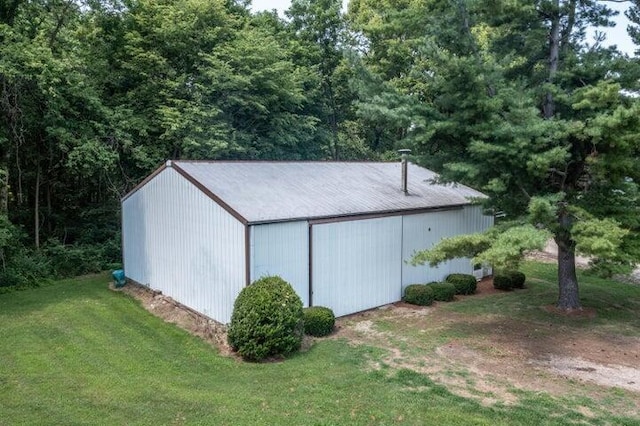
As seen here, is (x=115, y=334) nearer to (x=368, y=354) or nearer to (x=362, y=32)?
(x=368, y=354)

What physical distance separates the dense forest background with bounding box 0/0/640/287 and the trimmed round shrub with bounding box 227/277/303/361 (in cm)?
517

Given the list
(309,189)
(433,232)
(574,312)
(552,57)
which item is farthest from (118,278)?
(552,57)

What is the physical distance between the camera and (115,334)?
1196cm

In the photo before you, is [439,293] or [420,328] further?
[439,293]

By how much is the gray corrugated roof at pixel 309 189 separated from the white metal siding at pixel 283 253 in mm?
284

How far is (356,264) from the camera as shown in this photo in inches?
533

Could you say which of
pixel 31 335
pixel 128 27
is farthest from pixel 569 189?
pixel 128 27

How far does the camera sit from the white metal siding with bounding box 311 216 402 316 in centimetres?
1275

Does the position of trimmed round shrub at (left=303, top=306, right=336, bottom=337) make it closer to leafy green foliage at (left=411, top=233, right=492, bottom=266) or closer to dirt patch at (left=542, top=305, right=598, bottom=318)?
leafy green foliage at (left=411, top=233, right=492, bottom=266)

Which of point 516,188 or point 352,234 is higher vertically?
point 516,188

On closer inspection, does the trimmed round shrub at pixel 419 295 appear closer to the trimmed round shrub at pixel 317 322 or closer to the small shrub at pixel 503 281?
the small shrub at pixel 503 281

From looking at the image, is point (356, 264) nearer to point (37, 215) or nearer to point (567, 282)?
point (567, 282)

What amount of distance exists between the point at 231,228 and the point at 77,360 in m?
4.31

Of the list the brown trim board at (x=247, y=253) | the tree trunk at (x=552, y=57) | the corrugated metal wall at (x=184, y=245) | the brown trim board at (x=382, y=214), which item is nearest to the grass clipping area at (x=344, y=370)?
the corrugated metal wall at (x=184, y=245)
